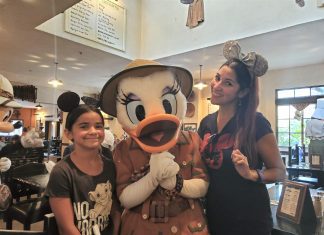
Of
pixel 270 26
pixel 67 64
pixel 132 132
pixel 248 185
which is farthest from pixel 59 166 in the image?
pixel 67 64

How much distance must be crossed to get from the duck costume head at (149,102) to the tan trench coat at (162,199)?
10 cm

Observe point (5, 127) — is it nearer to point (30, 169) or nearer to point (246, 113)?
point (246, 113)

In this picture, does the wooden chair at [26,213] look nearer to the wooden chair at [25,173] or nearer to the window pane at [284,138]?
the wooden chair at [25,173]

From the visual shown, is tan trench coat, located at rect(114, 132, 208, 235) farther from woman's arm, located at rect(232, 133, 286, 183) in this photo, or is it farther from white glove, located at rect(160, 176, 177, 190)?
woman's arm, located at rect(232, 133, 286, 183)

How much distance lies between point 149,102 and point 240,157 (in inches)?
13.9

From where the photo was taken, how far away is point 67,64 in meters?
5.07

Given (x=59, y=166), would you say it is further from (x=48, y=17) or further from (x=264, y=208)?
(x=48, y=17)

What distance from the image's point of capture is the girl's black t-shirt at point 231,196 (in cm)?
94

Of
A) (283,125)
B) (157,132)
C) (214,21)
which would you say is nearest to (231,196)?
(157,132)

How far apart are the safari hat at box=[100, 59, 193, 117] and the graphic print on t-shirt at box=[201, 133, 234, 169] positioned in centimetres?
21

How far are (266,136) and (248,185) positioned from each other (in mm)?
184

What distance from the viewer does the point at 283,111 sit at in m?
5.84

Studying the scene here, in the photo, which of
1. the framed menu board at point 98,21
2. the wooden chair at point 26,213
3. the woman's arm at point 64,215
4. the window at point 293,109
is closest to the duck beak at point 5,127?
the woman's arm at point 64,215

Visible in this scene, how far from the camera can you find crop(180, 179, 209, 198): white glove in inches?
36.7
